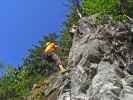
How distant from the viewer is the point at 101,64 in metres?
26.8

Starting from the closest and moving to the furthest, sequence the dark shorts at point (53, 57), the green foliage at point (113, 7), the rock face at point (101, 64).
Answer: the rock face at point (101, 64), the dark shorts at point (53, 57), the green foliage at point (113, 7)

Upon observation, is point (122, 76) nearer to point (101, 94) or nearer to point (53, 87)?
point (101, 94)

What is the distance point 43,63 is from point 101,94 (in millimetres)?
25189

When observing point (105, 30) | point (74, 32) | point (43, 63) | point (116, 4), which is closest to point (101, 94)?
point (105, 30)

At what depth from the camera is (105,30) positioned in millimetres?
29984

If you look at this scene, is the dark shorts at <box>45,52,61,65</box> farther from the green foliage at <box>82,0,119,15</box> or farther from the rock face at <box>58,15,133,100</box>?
the green foliage at <box>82,0,119,15</box>

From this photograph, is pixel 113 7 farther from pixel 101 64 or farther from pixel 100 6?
pixel 101 64

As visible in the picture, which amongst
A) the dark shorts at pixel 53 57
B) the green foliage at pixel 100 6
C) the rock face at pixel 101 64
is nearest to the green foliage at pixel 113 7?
the green foliage at pixel 100 6

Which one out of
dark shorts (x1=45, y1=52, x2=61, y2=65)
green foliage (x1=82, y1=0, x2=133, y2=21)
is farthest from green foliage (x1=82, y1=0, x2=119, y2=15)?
dark shorts (x1=45, y1=52, x2=61, y2=65)

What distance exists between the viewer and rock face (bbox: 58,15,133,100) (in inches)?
923

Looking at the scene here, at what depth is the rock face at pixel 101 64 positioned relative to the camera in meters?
23.4

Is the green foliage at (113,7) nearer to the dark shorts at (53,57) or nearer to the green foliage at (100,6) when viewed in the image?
the green foliage at (100,6)

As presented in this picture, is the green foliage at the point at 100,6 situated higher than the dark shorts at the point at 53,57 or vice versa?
the green foliage at the point at 100,6

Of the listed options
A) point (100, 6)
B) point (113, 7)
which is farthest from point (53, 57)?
point (100, 6)
